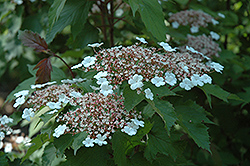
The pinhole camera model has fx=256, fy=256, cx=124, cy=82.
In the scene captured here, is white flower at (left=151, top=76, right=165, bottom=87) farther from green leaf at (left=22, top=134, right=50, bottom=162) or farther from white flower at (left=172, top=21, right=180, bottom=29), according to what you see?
white flower at (left=172, top=21, right=180, bottom=29)

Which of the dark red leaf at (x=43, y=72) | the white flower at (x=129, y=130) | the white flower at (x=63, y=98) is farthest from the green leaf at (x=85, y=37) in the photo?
the white flower at (x=129, y=130)

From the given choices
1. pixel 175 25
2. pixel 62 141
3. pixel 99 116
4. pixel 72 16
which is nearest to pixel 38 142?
pixel 62 141

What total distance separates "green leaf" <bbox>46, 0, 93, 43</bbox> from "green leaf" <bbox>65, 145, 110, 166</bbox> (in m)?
0.63

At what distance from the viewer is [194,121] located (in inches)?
49.4

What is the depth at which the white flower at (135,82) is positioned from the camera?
98 centimetres

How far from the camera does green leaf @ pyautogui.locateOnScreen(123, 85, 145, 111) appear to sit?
974 millimetres

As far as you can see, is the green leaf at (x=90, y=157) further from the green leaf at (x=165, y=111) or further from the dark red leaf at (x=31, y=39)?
the dark red leaf at (x=31, y=39)

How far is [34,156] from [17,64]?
100 centimetres

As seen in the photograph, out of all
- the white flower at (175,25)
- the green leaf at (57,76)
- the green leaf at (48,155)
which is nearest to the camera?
the green leaf at (48,155)

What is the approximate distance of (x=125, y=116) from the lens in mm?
1060

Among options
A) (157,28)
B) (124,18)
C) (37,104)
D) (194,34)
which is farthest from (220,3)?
(37,104)

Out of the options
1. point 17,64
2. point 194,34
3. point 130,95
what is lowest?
point 17,64

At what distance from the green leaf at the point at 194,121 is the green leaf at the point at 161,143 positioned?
0.10 m

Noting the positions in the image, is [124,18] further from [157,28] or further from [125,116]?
[125,116]
